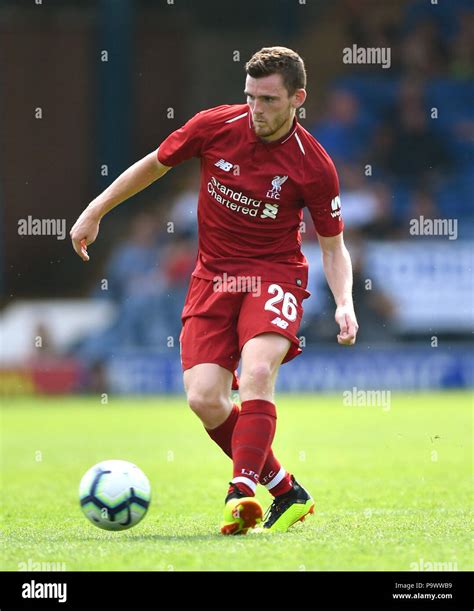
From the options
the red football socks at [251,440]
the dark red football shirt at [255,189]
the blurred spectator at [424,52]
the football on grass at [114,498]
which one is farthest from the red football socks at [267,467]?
the blurred spectator at [424,52]

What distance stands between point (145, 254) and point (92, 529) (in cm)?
1375

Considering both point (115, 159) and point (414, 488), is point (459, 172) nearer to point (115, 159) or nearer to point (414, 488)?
Result: point (115, 159)

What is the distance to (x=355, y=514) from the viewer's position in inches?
272

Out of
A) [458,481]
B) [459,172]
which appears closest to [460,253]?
[459,172]

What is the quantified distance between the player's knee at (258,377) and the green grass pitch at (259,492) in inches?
27.5

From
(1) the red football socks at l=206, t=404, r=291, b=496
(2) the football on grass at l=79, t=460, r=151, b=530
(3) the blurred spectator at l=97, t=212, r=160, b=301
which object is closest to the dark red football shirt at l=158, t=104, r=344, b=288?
(1) the red football socks at l=206, t=404, r=291, b=496

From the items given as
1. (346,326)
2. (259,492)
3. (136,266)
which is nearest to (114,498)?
(346,326)

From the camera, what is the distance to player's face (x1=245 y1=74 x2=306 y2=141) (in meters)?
6.17

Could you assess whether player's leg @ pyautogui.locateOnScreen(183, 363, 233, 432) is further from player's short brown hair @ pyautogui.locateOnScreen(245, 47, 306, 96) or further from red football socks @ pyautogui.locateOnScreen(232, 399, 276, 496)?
player's short brown hair @ pyautogui.locateOnScreen(245, 47, 306, 96)

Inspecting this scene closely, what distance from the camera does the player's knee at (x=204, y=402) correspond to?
642 cm

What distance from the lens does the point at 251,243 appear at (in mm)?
6598

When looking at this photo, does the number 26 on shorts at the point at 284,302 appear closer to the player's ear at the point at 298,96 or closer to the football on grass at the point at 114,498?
the player's ear at the point at 298,96

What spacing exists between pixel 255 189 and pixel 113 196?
0.73 metres

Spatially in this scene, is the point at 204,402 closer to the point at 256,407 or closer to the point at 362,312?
the point at 256,407
